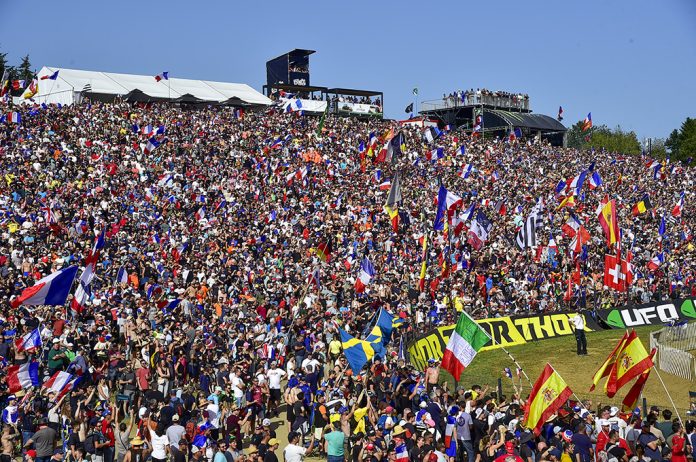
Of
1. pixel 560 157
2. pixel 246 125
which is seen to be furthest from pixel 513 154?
pixel 246 125

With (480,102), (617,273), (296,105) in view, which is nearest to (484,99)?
(480,102)

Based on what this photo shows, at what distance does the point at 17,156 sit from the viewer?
116ft

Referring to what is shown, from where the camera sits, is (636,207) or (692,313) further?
(636,207)

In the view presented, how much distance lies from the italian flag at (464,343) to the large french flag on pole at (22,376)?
8.87m

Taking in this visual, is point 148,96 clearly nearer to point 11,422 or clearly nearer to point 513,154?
point 513,154

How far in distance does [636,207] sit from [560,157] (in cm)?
1798

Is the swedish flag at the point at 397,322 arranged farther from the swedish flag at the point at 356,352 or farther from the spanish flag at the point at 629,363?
the spanish flag at the point at 629,363

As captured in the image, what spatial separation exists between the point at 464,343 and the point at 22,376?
9.44m

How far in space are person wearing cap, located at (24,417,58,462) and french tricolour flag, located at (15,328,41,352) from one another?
5043mm

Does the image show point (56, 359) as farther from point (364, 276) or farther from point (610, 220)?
point (610, 220)

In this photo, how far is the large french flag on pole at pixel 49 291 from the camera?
19.0 metres

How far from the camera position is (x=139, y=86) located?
59969mm

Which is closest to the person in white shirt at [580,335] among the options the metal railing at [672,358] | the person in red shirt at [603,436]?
the metal railing at [672,358]

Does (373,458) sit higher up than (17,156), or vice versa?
(17,156)
